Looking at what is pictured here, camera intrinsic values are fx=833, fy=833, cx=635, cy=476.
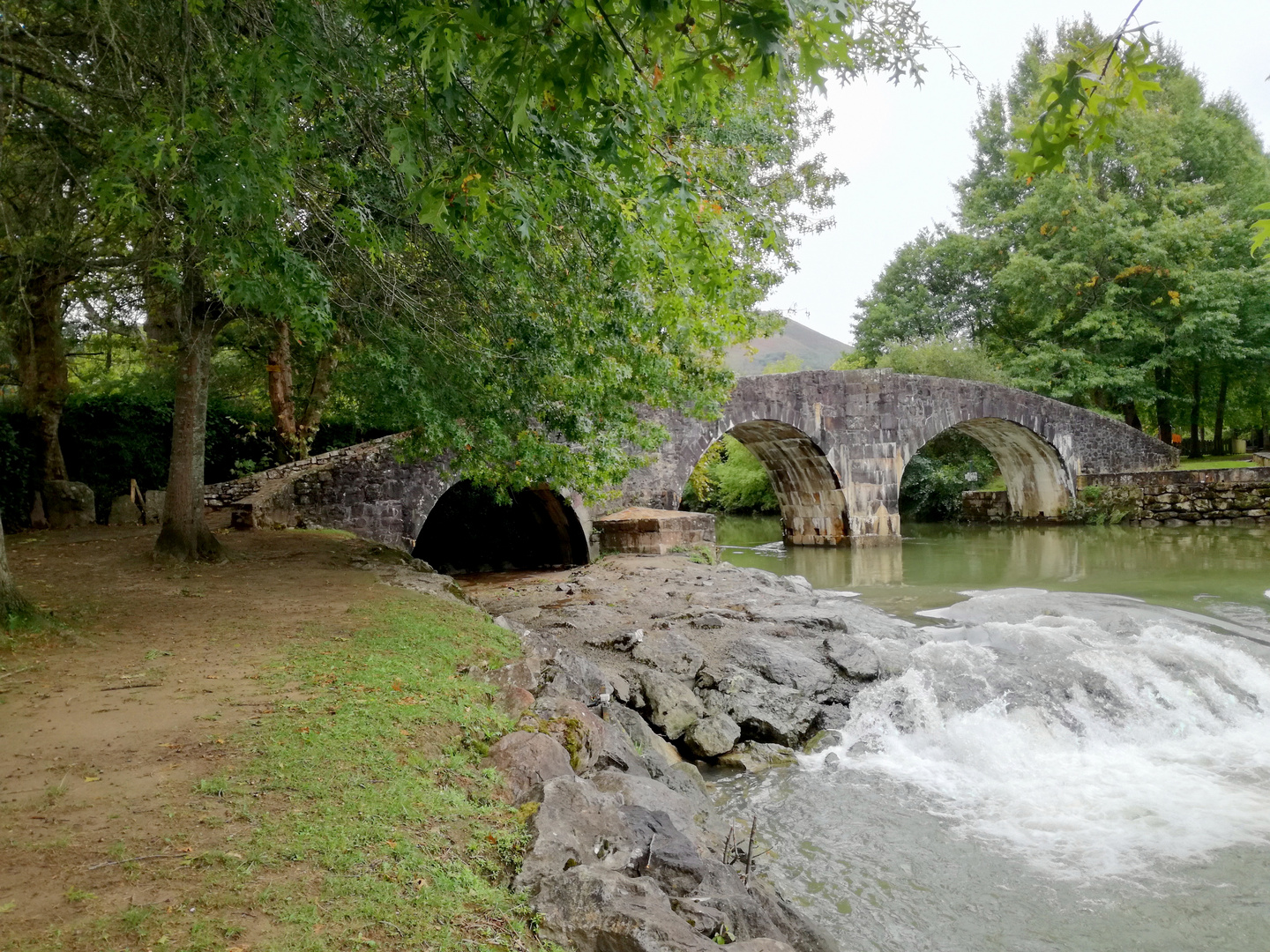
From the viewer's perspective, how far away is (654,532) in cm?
1431

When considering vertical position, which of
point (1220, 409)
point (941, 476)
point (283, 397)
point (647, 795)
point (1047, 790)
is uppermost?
point (1220, 409)

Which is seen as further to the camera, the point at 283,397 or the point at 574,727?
the point at 283,397

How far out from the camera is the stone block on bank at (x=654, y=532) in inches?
563

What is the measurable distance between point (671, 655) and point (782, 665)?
100 cm

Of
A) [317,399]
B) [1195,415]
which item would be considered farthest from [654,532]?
[1195,415]

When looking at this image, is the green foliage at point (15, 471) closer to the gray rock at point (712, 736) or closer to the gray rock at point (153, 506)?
the gray rock at point (153, 506)

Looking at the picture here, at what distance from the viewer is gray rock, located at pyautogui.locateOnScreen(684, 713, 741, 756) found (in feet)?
20.4

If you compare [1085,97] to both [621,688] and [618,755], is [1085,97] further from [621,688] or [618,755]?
[621,688]

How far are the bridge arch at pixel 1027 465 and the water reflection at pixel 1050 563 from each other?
4.18ft

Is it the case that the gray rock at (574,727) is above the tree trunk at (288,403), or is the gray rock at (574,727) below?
below

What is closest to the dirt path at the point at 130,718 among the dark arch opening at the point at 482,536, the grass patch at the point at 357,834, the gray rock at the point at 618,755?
the grass patch at the point at 357,834

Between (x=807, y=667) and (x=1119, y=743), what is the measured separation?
2.49 metres

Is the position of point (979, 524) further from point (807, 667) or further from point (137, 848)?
point (137, 848)

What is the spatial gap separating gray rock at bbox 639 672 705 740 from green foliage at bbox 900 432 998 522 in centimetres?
2237
